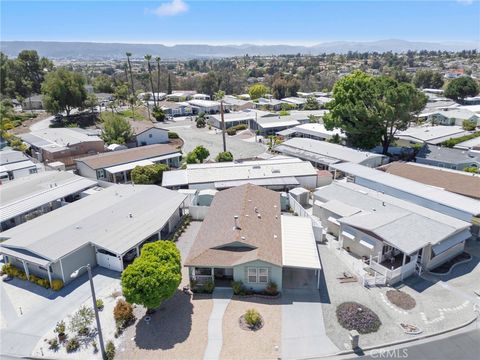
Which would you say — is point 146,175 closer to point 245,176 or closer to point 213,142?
point 245,176

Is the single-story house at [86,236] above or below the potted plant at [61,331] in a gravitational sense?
above

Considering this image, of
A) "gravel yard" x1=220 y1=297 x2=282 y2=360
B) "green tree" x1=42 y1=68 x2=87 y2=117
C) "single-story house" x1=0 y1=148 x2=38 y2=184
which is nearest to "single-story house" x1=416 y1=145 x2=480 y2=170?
"gravel yard" x1=220 y1=297 x2=282 y2=360

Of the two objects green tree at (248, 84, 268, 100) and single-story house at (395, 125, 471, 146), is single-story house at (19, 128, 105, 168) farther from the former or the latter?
green tree at (248, 84, 268, 100)

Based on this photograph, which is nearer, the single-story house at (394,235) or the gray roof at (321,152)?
the single-story house at (394,235)

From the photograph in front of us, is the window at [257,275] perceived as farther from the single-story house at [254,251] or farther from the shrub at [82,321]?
the shrub at [82,321]

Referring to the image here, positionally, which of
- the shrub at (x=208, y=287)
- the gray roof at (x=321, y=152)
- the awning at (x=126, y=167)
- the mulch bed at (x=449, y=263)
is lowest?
the mulch bed at (x=449, y=263)

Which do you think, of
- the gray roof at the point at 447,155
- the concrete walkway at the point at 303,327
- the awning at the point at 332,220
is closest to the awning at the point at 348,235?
the awning at the point at 332,220

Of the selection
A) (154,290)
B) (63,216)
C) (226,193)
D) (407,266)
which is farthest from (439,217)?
(63,216)
